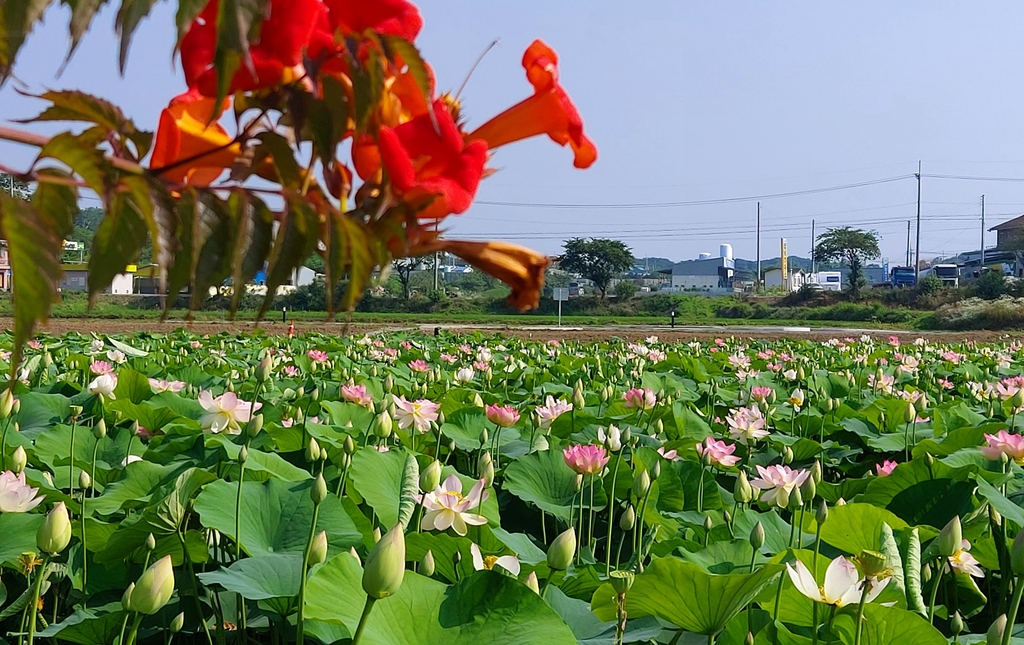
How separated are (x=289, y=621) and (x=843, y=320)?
99.6ft

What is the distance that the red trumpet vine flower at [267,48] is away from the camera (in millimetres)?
417

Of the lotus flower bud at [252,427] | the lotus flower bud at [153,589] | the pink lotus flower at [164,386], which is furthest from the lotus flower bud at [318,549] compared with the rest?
the pink lotus flower at [164,386]

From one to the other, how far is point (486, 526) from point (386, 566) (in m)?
0.67

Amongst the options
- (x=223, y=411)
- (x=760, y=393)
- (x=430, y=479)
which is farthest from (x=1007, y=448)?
(x=223, y=411)

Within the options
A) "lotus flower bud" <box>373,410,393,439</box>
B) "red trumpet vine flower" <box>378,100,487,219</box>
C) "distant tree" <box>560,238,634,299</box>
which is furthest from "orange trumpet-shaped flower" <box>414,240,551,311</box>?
"distant tree" <box>560,238,634,299</box>

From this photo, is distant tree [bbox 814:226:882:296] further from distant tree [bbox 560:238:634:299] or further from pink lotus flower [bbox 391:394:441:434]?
pink lotus flower [bbox 391:394:441:434]

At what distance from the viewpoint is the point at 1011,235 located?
151ft

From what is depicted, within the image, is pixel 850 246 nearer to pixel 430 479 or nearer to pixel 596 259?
pixel 596 259

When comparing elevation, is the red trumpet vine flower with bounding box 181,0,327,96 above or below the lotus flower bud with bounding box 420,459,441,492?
above

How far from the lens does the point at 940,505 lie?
5.49 ft

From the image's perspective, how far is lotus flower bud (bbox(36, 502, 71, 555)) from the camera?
3.41ft

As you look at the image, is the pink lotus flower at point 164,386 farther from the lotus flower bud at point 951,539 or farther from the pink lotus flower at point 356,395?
the lotus flower bud at point 951,539

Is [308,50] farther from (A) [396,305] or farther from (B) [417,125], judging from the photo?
(A) [396,305]

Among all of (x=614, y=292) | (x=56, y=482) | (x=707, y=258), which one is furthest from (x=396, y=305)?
(x=707, y=258)
